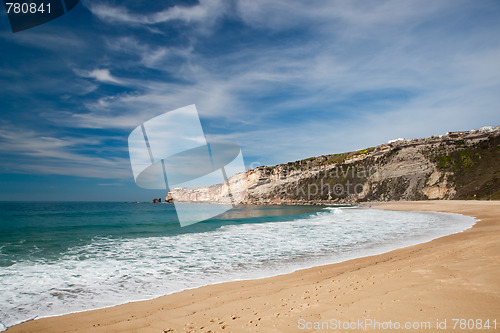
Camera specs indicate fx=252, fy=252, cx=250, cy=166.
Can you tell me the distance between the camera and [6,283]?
6102 millimetres

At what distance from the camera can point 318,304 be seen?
3871mm

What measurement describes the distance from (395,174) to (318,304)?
212 ft

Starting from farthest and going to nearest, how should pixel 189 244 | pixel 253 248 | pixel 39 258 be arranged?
pixel 189 244 → pixel 253 248 → pixel 39 258

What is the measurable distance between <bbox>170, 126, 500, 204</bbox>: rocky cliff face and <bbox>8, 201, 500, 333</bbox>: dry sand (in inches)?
1792

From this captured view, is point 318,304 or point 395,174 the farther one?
point 395,174

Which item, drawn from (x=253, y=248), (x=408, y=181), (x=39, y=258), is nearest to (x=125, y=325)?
(x=253, y=248)

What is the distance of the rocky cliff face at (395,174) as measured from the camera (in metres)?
46.0

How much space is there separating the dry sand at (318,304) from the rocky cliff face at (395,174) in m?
45.5

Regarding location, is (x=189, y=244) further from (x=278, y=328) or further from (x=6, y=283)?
(x=278, y=328)

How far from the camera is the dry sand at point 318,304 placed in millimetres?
3285

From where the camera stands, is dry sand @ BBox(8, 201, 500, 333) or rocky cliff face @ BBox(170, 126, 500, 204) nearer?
dry sand @ BBox(8, 201, 500, 333)

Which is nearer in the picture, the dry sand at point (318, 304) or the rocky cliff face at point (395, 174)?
the dry sand at point (318, 304)

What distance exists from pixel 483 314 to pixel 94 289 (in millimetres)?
6886

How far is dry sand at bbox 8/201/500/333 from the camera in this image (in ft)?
10.8
